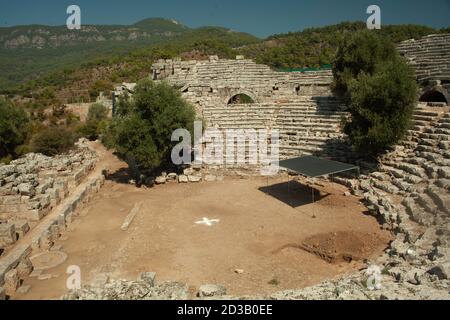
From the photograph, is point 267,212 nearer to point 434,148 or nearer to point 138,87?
point 434,148

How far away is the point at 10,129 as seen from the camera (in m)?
24.6

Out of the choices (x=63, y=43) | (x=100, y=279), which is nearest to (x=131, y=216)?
(x=100, y=279)

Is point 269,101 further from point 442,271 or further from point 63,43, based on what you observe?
point 63,43

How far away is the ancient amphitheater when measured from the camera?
683cm

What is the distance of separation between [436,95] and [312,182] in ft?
35.7

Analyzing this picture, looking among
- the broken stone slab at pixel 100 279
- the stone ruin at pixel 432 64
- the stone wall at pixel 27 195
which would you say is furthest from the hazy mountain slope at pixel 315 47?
the broken stone slab at pixel 100 279

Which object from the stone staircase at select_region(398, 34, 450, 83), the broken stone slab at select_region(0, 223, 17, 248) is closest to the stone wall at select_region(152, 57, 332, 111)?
the stone staircase at select_region(398, 34, 450, 83)

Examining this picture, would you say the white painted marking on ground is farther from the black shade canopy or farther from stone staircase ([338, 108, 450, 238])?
stone staircase ([338, 108, 450, 238])

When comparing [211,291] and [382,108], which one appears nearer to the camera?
[211,291]

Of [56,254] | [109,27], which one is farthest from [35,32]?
[56,254]

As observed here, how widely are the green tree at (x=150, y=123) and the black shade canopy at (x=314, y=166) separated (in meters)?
5.16

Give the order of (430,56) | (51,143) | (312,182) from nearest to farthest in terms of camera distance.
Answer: (312,182)
(430,56)
(51,143)

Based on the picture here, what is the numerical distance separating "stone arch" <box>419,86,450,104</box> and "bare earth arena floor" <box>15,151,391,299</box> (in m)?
9.35

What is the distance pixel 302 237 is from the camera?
10.2 meters
